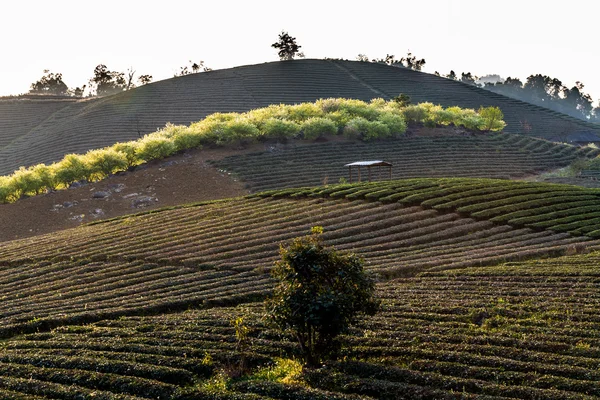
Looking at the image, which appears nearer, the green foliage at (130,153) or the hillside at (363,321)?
the hillside at (363,321)

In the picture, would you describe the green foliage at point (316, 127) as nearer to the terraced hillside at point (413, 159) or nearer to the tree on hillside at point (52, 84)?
the terraced hillside at point (413, 159)

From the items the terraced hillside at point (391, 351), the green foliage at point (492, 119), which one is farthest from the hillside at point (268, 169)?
the terraced hillside at point (391, 351)

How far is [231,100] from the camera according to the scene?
373 feet

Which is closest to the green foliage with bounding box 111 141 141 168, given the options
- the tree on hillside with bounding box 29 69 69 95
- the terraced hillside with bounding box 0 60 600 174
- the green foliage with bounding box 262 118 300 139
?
the green foliage with bounding box 262 118 300 139

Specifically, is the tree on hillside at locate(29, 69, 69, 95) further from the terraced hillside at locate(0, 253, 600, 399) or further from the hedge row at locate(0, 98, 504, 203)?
the terraced hillside at locate(0, 253, 600, 399)

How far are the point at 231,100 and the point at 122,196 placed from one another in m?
56.0

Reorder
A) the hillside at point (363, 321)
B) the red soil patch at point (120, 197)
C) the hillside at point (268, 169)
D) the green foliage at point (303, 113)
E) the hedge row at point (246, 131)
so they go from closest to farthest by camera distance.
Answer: the hillside at point (363, 321) → the red soil patch at point (120, 197) → the hillside at point (268, 169) → the hedge row at point (246, 131) → the green foliage at point (303, 113)

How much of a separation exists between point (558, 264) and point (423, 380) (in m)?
16.7

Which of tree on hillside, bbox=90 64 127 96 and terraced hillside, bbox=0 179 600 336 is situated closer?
terraced hillside, bbox=0 179 600 336

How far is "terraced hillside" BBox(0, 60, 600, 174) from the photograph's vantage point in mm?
100356

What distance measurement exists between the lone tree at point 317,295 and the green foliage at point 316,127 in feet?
201

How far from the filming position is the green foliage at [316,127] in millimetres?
79562

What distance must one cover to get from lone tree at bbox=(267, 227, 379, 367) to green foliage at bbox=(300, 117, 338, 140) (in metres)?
61.4

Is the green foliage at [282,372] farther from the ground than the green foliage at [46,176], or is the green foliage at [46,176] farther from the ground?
the green foliage at [46,176]
